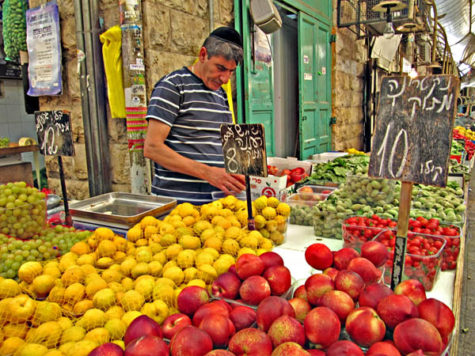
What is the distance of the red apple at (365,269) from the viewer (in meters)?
1.22

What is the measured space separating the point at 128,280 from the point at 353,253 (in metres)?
0.82

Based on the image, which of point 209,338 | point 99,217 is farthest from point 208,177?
point 209,338

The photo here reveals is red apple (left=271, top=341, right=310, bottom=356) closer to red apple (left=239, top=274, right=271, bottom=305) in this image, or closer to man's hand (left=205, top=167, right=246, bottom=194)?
red apple (left=239, top=274, right=271, bottom=305)

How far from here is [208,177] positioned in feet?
7.55

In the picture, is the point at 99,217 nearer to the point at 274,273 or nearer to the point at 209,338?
the point at 274,273

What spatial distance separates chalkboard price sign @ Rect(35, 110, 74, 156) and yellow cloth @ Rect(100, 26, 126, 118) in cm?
109

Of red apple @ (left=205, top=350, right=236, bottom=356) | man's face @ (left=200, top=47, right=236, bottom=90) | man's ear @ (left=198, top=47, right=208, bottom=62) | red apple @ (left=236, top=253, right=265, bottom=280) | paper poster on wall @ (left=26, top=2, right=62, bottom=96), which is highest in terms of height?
paper poster on wall @ (left=26, top=2, right=62, bottom=96)

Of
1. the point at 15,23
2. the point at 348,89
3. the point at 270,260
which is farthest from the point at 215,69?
the point at 348,89

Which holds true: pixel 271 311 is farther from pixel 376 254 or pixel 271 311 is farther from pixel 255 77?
pixel 255 77

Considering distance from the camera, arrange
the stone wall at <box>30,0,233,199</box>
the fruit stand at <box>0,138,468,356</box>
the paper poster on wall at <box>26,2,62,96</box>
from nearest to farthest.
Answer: the fruit stand at <box>0,138,468,356</box>, the stone wall at <box>30,0,233,199</box>, the paper poster on wall at <box>26,2,62,96</box>

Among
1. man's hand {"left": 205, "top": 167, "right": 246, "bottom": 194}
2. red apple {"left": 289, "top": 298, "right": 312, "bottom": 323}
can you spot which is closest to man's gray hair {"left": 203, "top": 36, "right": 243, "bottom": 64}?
man's hand {"left": 205, "top": 167, "right": 246, "bottom": 194}

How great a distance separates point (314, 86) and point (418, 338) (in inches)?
234

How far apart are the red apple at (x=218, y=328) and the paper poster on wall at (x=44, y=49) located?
2934 mm

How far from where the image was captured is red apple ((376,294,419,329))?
101cm
